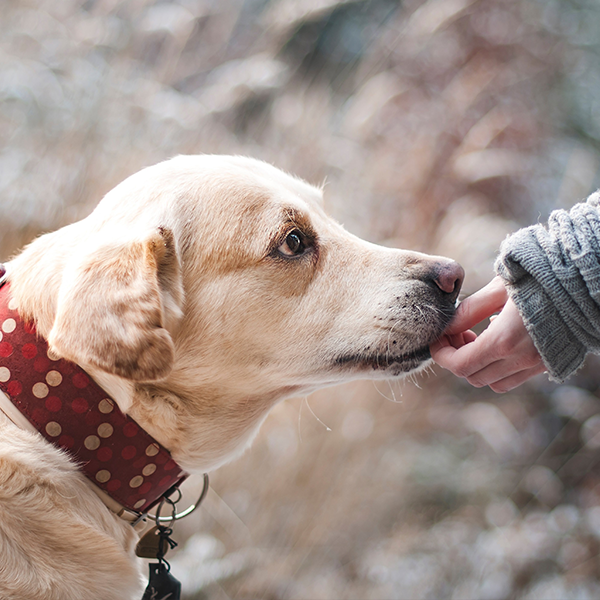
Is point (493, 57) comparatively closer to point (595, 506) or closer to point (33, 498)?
point (595, 506)

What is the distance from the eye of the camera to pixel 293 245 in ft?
5.65

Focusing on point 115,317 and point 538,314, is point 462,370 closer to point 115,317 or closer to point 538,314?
point 538,314

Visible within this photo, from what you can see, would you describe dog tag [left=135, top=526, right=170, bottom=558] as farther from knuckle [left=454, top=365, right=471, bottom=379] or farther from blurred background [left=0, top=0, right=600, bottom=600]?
blurred background [left=0, top=0, right=600, bottom=600]

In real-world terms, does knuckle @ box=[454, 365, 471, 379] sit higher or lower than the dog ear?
lower

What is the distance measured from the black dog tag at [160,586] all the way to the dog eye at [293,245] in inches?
43.5

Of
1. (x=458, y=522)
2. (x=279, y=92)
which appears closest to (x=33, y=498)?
(x=458, y=522)

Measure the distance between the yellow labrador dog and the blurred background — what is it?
141 centimetres

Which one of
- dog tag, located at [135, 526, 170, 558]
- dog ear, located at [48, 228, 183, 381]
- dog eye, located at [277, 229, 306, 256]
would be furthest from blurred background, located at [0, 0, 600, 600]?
dog ear, located at [48, 228, 183, 381]

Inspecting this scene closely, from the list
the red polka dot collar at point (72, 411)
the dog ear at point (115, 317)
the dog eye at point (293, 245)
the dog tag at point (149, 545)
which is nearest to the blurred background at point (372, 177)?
the dog tag at point (149, 545)

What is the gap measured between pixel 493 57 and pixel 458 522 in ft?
10.9

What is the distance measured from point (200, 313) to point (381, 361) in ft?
1.98

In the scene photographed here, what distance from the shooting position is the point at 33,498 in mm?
1348

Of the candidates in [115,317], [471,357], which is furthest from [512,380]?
[115,317]

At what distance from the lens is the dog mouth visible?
1.67 meters
